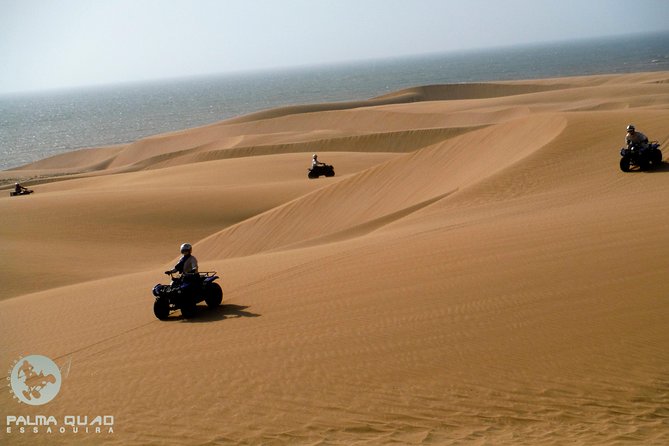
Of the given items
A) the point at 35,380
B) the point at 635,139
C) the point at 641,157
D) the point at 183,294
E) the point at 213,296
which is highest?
the point at 635,139

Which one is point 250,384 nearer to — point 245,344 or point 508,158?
point 245,344

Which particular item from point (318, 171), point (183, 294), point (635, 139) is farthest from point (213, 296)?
point (318, 171)

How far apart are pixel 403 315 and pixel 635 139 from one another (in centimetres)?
867

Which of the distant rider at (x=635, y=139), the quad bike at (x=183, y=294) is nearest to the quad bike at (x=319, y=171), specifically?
the distant rider at (x=635, y=139)

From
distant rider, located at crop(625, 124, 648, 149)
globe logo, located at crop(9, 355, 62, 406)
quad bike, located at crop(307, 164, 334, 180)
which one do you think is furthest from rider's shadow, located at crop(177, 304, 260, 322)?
quad bike, located at crop(307, 164, 334, 180)

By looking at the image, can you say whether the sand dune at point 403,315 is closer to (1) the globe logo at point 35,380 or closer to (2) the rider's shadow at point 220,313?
(2) the rider's shadow at point 220,313

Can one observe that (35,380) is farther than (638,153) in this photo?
No

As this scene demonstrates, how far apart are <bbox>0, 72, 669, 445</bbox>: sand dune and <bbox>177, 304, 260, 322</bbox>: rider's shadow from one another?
5 centimetres

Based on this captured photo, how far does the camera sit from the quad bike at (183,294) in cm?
978

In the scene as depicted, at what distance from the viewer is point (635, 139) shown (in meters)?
15.1

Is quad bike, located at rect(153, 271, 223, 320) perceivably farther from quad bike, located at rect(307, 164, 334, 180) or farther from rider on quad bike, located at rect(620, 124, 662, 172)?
quad bike, located at rect(307, 164, 334, 180)

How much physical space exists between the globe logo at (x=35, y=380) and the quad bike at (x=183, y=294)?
5.44ft

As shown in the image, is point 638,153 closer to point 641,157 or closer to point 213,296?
point 641,157

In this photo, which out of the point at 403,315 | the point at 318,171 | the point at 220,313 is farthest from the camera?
the point at 318,171
